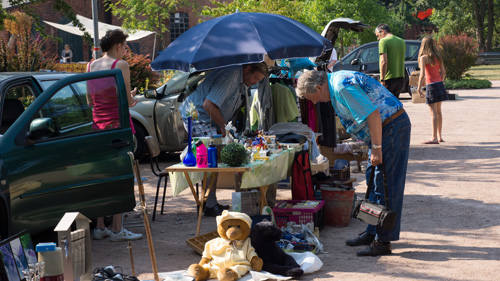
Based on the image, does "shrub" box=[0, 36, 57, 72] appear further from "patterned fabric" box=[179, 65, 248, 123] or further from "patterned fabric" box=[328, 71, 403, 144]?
"patterned fabric" box=[328, 71, 403, 144]

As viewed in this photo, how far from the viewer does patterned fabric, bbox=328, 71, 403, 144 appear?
243 inches

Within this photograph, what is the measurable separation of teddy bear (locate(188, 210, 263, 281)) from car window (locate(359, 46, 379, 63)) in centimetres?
1856

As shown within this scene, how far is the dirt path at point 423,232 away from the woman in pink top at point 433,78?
39.1 inches

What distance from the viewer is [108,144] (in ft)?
22.3

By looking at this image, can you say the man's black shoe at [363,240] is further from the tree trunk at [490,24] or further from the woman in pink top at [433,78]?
the tree trunk at [490,24]

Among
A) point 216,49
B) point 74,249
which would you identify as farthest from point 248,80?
point 74,249

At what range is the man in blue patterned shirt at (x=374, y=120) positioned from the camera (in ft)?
20.3

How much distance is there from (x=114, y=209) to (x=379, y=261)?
2.55 m

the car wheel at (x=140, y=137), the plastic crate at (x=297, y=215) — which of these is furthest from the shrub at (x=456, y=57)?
the plastic crate at (x=297, y=215)

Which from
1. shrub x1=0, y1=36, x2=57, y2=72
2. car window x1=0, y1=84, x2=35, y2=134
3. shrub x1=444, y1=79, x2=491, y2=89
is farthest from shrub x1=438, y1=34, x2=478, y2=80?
car window x1=0, y1=84, x2=35, y2=134

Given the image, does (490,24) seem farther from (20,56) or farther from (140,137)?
(140,137)

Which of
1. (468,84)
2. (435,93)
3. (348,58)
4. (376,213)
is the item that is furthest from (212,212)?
(468,84)

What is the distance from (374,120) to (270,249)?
143 cm

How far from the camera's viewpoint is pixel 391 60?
13.0 metres
